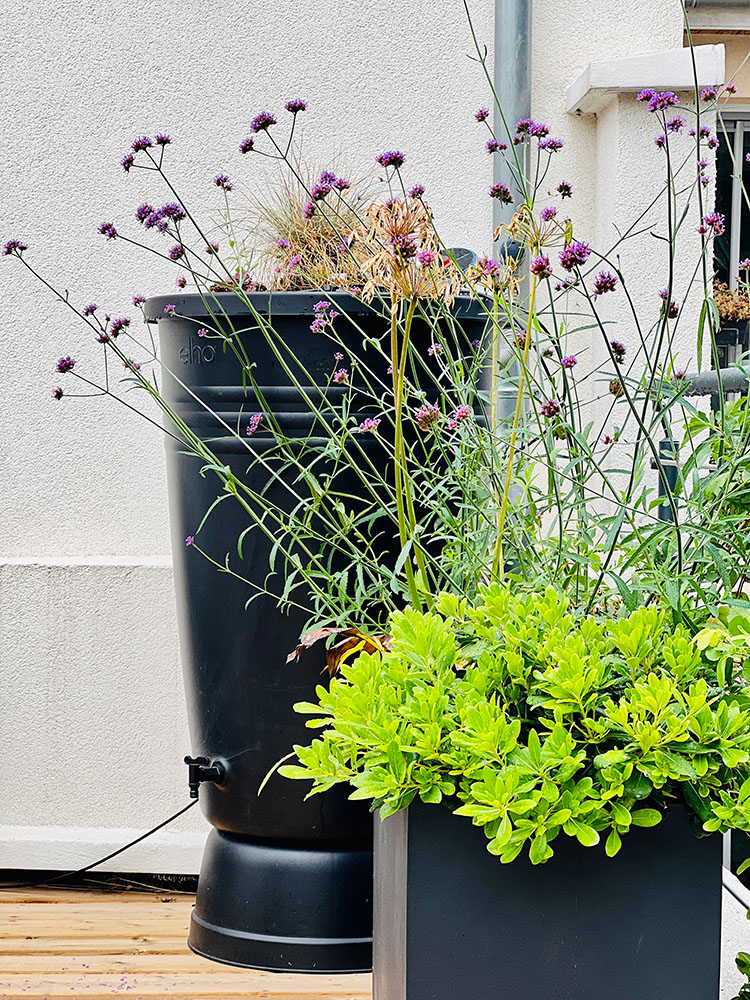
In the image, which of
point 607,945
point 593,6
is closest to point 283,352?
point 607,945

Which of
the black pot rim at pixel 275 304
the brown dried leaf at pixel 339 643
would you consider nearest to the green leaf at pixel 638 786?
the brown dried leaf at pixel 339 643

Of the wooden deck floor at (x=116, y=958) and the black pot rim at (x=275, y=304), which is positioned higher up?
the black pot rim at (x=275, y=304)

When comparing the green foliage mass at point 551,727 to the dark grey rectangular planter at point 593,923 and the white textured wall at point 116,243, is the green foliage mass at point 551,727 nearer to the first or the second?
the dark grey rectangular planter at point 593,923

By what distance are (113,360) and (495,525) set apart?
1574 millimetres

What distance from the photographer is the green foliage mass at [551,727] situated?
727 millimetres

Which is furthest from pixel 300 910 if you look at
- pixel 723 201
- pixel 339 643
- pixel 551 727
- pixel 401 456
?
pixel 723 201

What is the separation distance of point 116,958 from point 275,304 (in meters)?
1.25

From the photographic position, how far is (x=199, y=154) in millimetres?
2443

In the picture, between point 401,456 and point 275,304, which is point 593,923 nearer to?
point 401,456

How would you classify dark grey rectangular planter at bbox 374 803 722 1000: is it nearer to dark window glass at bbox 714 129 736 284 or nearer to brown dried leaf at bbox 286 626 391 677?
brown dried leaf at bbox 286 626 391 677

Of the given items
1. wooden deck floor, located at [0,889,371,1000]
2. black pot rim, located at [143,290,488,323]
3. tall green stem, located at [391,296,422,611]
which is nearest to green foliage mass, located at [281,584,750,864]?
tall green stem, located at [391,296,422,611]

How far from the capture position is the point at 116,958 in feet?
6.48

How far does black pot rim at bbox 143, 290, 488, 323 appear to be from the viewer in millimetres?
1604

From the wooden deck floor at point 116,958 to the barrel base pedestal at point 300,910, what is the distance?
67 millimetres
